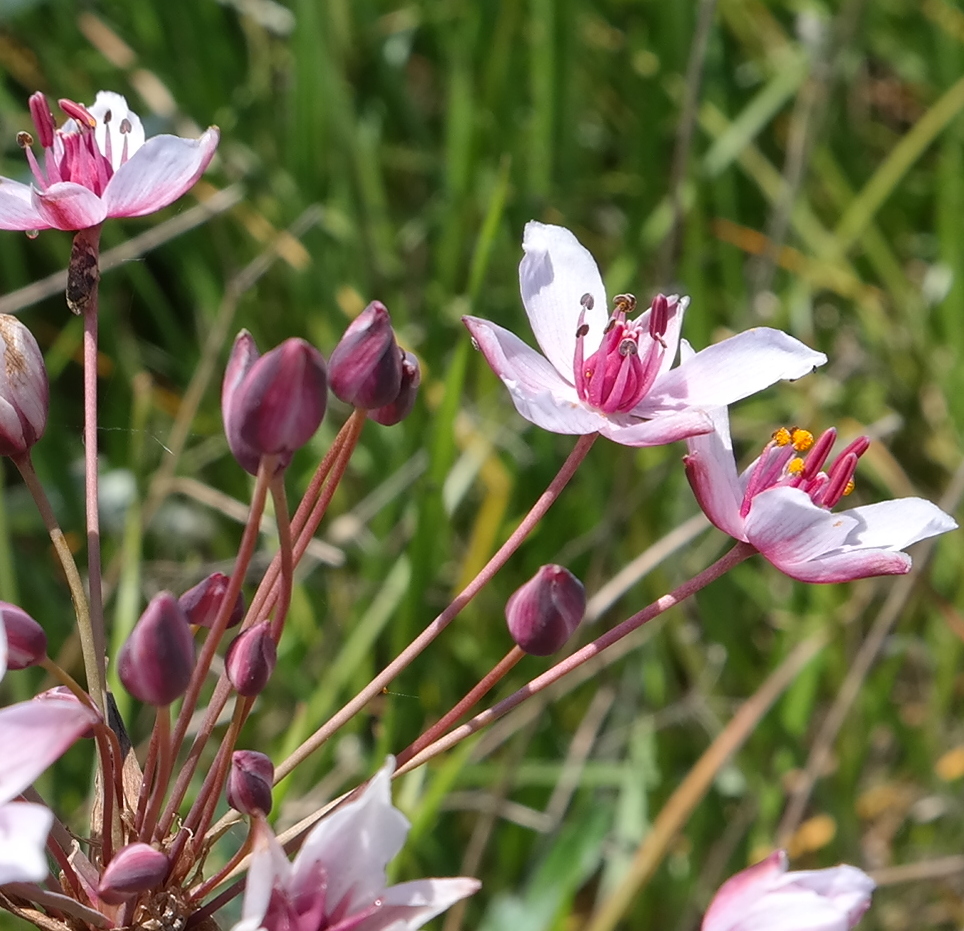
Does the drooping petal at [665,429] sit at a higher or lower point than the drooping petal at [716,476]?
higher

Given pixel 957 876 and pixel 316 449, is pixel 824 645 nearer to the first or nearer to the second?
pixel 957 876

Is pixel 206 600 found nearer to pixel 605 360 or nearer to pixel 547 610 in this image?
pixel 547 610

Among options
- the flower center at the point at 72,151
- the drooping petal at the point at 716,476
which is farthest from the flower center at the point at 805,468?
the flower center at the point at 72,151

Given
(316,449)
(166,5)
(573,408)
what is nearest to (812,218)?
(316,449)

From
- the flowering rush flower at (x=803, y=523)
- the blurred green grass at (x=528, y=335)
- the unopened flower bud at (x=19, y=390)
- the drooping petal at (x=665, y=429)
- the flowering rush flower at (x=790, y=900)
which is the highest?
the unopened flower bud at (x=19, y=390)

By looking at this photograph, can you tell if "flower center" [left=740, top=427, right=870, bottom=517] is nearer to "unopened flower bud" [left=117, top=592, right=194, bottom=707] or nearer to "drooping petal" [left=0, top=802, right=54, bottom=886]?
"unopened flower bud" [left=117, top=592, right=194, bottom=707]

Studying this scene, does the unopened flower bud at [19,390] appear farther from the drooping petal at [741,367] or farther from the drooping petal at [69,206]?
the drooping petal at [741,367]

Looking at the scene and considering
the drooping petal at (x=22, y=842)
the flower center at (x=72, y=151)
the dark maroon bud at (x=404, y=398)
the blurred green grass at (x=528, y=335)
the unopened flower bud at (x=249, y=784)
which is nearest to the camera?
the drooping petal at (x=22, y=842)
